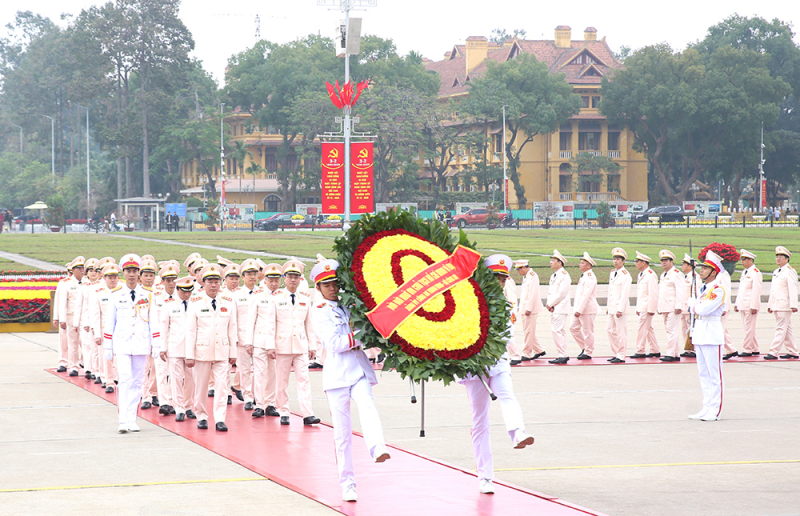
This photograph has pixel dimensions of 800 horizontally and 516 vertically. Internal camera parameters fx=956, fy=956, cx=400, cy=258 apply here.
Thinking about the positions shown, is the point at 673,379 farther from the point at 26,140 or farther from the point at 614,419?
the point at 26,140

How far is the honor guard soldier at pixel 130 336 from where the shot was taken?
945cm

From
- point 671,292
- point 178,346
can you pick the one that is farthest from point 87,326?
point 671,292

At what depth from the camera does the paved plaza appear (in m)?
6.78

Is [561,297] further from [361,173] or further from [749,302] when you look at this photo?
[361,173]

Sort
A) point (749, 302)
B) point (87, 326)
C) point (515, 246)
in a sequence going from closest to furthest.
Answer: point (87, 326)
point (749, 302)
point (515, 246)

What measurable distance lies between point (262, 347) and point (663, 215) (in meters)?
60.9

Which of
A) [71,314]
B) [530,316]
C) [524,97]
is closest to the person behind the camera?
[71,314]

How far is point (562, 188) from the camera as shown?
77.3 metres

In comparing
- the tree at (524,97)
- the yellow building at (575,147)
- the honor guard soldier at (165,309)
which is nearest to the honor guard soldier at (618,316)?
the honor guard soldier at (165,309)

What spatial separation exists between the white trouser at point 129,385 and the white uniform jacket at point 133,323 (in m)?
0.09

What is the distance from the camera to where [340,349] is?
684 cm

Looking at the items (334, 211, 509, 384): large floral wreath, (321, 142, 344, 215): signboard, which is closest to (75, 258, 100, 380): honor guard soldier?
(334, 211, 509, 384): large floral wreath

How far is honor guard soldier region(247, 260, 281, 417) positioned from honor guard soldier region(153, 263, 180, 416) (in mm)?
845

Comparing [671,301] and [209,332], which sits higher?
[209,332]
